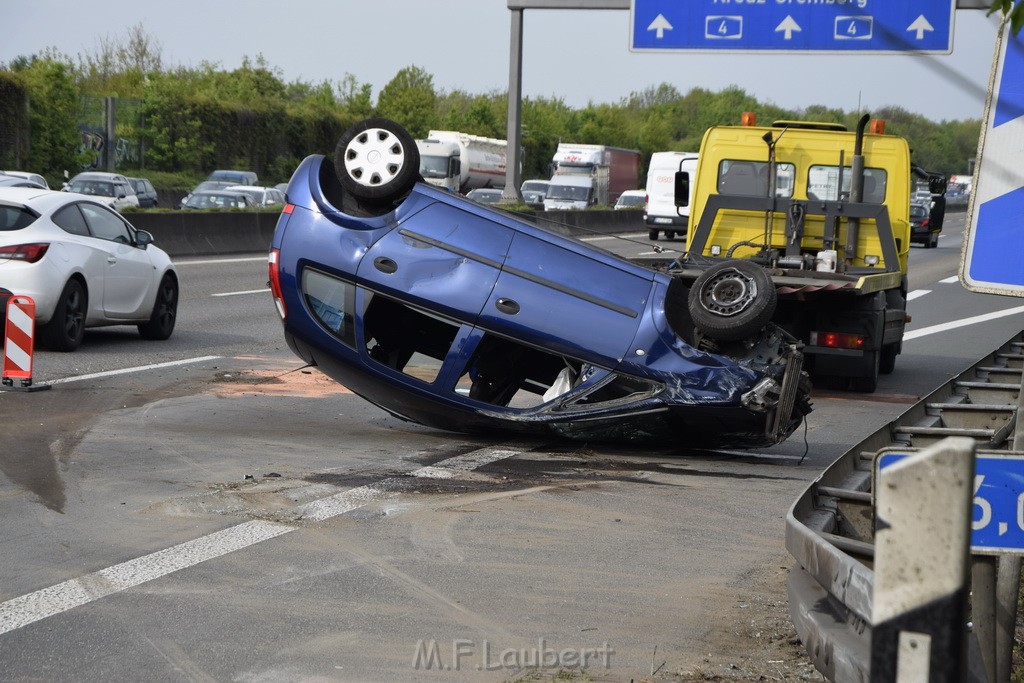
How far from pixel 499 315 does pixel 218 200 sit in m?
31.0

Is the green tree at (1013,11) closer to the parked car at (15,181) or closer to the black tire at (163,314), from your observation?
the black tire at (163,314)

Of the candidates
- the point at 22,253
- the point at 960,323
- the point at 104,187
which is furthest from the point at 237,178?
the point at 22,253

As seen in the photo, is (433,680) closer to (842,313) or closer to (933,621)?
(933,621)

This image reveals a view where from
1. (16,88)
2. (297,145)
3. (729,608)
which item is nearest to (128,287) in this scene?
(729,608)

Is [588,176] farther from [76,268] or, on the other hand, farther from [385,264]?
[385,264]

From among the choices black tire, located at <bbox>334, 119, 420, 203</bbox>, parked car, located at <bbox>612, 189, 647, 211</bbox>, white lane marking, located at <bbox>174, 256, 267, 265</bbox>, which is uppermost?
black tire, located at <bbox>334, 119, 420, 203</bbox>

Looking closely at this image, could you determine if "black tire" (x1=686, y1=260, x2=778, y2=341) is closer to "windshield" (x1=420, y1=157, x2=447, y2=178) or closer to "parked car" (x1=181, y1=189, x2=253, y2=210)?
"parked car" (x1=181, y1=189, x2=253, y2=210)

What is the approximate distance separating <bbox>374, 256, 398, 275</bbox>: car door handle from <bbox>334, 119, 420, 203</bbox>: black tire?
0.43 m

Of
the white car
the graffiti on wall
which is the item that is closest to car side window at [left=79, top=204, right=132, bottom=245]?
the white car

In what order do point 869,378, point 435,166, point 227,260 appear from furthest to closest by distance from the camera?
point 435,166 < point 227,260 < point 869,378

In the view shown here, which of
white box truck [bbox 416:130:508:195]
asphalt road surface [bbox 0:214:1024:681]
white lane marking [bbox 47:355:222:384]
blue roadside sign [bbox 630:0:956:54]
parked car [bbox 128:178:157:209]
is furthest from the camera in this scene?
white box truck [bbox 416:130:508:195]

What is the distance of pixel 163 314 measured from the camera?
611 inches

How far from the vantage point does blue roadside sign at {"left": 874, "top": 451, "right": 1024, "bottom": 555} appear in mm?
3158

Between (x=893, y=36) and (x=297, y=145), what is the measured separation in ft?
223
